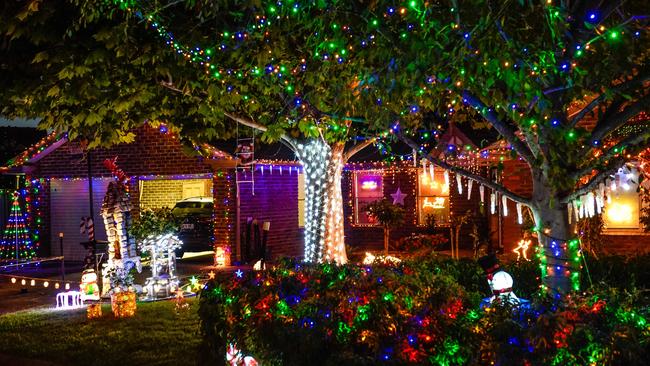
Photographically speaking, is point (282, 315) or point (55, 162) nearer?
point (282, 315)

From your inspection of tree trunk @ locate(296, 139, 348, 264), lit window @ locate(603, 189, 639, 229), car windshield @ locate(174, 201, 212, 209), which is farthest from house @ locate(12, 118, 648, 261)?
tree trunk @ locate(296, 139, 348, 264)

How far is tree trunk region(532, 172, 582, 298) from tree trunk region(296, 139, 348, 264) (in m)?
6.50

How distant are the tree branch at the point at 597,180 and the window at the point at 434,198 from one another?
1182cm

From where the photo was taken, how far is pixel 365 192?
1888cm

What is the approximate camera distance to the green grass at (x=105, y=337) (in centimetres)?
780

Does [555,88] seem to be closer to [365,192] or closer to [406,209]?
[406,209]

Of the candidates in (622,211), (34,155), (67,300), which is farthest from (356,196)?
(34,155)

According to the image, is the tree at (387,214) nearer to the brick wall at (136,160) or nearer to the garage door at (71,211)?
the brick wall at (136,160)

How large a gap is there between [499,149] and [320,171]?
136 inches

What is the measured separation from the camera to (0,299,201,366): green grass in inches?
307

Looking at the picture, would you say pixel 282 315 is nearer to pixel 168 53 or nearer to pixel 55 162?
pixel 168 53

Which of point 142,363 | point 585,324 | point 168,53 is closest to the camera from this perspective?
point 585,324

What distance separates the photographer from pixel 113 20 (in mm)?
→ 10484

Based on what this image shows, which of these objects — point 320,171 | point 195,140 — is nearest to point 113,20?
point 195,140
